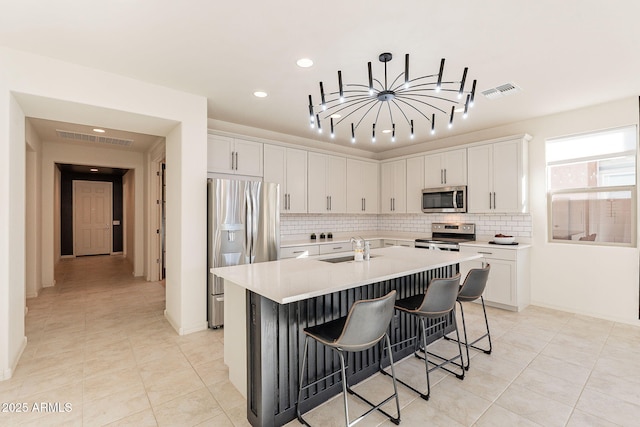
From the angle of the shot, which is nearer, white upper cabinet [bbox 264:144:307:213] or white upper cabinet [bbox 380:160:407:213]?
white upper cabinet [bbox 264:144:307:213]

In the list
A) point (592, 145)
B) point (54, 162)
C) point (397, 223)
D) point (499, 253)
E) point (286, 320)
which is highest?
point (54, 162)

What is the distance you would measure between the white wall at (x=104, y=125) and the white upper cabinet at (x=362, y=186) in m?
2.98

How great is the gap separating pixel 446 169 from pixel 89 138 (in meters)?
6.14

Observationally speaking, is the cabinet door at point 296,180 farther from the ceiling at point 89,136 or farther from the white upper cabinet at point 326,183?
the ceiling at point 89,136

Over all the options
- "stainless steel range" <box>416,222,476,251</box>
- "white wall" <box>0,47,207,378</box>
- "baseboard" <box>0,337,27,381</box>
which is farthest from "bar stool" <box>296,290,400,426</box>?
"stainless steel range" <box>416,222,476,251</box>

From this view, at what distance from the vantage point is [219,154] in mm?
4215

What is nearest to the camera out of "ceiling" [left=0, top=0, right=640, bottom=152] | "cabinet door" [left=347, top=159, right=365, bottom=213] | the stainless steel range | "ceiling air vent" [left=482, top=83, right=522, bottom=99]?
"ceiling" [left=0, top=0, right=640, bottom=152]

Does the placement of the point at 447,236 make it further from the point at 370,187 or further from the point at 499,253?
the point at 370,187

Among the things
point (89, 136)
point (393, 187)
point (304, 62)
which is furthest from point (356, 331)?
point (89, 136)

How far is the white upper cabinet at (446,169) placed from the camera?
5.04 metres

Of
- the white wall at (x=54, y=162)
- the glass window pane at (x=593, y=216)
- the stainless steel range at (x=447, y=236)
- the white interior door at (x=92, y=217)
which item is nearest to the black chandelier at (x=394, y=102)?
the stainless steel range at (x=447, y=236)

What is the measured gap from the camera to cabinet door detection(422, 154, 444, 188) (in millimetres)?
5324

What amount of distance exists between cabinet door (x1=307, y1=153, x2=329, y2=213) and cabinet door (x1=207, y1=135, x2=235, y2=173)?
4.68ft

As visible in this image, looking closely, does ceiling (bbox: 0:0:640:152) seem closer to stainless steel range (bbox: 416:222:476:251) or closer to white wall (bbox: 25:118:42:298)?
stainless steel range (bbox: 416:222:476:251)
